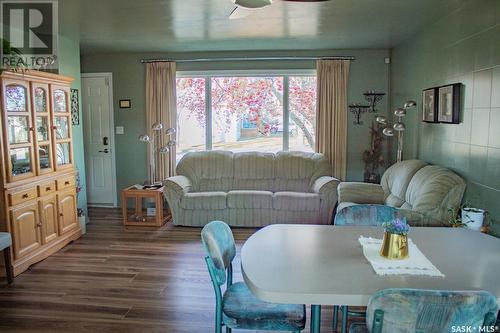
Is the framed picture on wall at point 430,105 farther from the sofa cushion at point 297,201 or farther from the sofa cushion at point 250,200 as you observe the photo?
the sofa cushion at point 250,200

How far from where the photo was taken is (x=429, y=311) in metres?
1.48

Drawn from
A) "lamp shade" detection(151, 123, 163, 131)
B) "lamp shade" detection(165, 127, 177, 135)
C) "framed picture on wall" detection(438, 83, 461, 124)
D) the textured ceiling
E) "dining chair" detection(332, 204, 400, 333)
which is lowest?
"dining chair" detection(332, 204, 400, 333)

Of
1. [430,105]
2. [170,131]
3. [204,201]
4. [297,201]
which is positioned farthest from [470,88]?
[170,131]

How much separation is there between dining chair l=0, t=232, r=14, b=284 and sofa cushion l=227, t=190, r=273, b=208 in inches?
105

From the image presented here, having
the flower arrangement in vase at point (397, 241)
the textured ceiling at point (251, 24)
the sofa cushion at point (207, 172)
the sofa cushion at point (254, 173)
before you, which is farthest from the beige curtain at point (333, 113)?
the flower arrangement in vase at point (397, 241)

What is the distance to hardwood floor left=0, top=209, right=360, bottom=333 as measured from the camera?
2.99 metres

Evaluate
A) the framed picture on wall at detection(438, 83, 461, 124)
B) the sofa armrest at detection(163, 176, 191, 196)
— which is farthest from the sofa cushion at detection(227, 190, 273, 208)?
the framed picture on wall at detection(438, 83, 461, 124)

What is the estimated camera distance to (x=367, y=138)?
249 inches

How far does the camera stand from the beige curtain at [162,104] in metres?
6.45

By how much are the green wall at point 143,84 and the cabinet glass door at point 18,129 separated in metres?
2.58

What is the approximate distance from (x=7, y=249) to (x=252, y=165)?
3.36m

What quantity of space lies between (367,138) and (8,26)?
4.99 metres

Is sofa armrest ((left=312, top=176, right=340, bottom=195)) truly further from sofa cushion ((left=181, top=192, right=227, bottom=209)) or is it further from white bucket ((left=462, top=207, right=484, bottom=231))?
white bucket ((left=462, top=207, right=484, bottom=231))

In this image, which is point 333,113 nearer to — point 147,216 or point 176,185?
point 176,185
